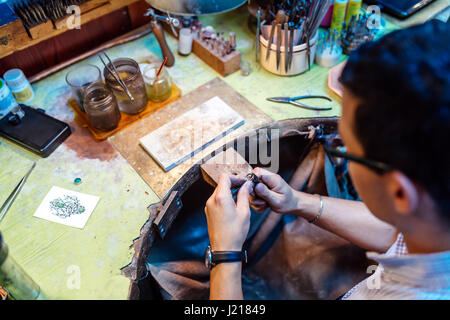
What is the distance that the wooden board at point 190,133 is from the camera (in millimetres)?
1566

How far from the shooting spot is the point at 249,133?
1648 millimetres

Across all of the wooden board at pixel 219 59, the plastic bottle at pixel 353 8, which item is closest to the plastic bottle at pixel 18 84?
the wooden board at pixel 219 59

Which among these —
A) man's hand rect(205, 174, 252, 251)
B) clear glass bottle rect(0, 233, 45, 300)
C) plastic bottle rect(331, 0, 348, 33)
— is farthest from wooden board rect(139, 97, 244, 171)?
plastic bottle rect(331, 0, 348, 33)

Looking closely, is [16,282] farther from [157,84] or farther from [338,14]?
[338,14]

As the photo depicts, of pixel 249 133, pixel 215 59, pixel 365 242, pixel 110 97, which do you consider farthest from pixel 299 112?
pixel 110 97

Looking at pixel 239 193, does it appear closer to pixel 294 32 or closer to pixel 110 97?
pixel 110 97

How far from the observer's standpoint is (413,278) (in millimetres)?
954

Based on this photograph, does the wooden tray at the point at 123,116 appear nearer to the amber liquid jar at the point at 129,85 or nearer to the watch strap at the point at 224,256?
the amber liquid jar at the point at 129,85

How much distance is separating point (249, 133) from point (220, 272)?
0.73 meters

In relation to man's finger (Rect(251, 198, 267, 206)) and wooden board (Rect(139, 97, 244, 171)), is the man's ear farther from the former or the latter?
wooden board (Rect(139, 97, 244, 171))

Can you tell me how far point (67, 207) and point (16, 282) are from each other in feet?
1.24

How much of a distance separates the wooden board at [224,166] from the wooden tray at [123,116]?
19.4 inches

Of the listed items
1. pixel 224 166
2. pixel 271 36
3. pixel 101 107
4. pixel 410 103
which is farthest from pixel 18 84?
pixel 410 103

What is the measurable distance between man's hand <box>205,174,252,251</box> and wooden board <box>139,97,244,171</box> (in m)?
0.36
